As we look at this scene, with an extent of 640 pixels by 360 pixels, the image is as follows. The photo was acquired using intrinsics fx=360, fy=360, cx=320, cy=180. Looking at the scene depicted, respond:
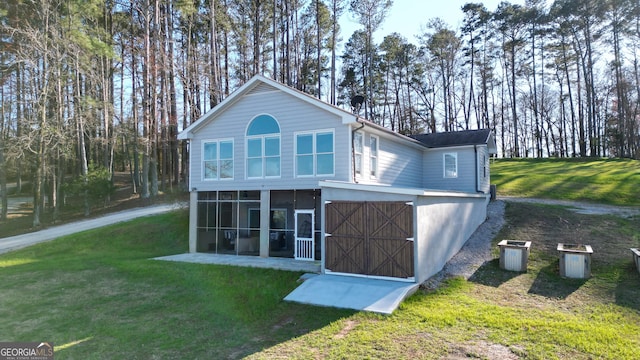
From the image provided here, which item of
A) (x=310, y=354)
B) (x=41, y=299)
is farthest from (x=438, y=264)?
(x=41, y=299)

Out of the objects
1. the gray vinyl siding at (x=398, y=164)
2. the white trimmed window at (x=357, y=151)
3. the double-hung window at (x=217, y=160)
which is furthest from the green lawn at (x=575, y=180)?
the double-hung window at (x=217, y=160)

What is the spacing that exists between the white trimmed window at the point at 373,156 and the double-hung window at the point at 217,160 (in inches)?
215

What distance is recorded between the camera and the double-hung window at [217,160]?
14.3 m

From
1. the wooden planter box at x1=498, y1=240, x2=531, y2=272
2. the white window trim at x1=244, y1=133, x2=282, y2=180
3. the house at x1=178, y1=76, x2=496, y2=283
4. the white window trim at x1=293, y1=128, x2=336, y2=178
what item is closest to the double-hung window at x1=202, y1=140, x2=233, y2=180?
the house at x1=178, y1=76, x2=496, y2=283

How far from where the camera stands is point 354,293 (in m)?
8.62

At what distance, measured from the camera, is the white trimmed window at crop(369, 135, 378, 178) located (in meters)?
13.1

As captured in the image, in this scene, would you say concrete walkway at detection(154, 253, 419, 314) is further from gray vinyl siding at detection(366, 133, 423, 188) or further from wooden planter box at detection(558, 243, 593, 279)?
gray vinyl siding at detection(366, 133, 423, 188)

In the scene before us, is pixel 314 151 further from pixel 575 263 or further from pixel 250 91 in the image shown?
pixel 575 263

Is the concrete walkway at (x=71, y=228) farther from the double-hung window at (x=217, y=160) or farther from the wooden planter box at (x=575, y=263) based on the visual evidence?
the wooden planter box at (x=575, y=263)

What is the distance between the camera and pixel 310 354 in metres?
5.74

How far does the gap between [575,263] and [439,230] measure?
356cm

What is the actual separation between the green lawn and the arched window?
1576 cm

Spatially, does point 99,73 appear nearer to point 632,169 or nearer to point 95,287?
point 95,287

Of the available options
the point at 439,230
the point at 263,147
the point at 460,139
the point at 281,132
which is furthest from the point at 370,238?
the point at 460,139
